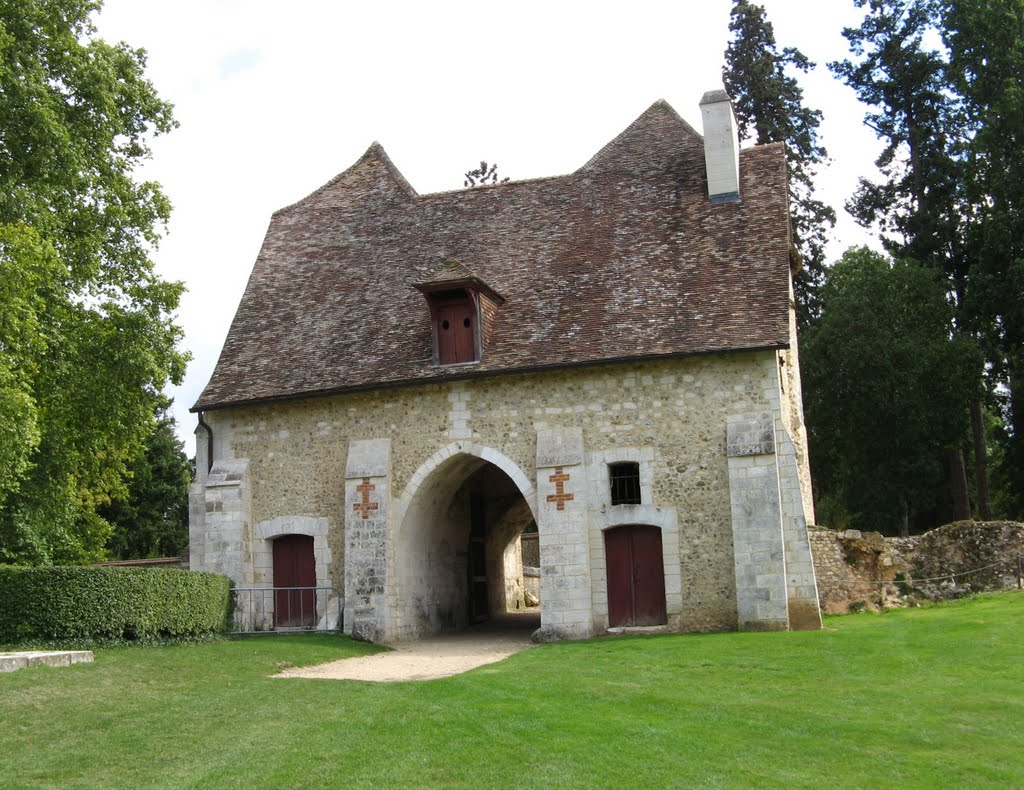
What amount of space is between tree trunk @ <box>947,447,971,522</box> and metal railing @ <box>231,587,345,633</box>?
18.5 metres

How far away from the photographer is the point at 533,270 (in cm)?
2103

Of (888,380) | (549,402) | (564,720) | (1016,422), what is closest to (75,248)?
(549,402)

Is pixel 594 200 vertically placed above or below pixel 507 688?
above

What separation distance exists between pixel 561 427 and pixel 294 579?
236 inches

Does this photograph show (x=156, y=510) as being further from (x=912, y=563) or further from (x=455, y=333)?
(x=912, y=563)

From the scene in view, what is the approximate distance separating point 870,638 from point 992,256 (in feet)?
56.1

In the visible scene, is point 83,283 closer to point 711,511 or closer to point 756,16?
point 711,511

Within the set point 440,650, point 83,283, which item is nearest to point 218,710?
point 440,650

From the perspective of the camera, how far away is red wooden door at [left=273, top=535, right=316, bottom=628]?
20.2 metres

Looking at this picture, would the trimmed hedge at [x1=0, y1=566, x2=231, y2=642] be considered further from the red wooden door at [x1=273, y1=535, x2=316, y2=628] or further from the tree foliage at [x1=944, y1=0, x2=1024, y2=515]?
the tree foliage at [x1=944, y1=0, x2=1024, y2=515]

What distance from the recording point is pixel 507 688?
11.9 meters

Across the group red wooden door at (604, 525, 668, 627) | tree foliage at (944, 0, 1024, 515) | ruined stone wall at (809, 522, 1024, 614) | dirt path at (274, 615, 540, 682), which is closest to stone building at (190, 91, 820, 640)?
red wooden door at (604, 525, 668, 627)

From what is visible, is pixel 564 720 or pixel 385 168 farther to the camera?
pixel 385 168

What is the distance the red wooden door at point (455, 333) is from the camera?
64.6 ft
